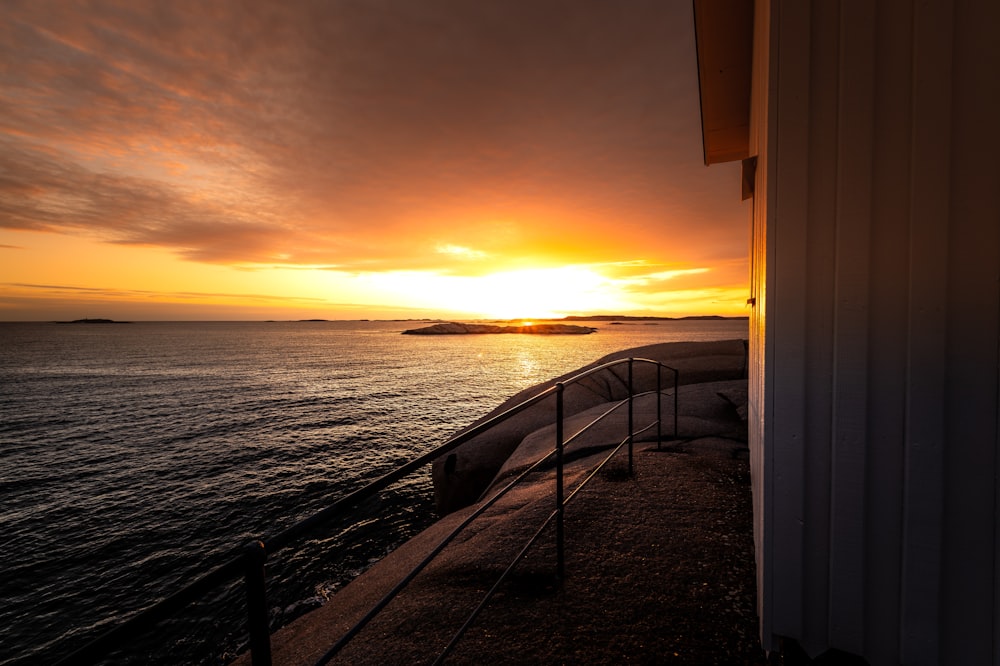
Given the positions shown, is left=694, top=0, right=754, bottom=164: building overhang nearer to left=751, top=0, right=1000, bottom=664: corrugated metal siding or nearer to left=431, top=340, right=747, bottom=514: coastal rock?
left=751, top=0, right=1000, bottom=664: corrugated metal siding

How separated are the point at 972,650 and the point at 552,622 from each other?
75.8 inches

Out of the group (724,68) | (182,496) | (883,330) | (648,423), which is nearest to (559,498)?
(883,330)

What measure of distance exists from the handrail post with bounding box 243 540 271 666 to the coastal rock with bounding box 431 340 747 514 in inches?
284

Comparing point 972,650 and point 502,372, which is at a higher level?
point 972,650

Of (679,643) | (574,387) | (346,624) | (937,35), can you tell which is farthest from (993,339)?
(574,387)

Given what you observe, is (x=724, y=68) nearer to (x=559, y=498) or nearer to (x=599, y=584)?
(x=559, y=498)

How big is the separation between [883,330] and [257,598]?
2551 mm

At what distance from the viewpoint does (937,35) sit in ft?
6.15

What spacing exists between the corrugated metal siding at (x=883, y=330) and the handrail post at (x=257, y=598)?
2220mm

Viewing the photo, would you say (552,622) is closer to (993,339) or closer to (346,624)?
(346,624)

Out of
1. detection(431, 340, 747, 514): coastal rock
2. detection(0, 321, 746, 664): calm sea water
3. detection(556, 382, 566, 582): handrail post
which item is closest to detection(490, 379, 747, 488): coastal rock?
detection(431, 340, 747, 514): coastal rock

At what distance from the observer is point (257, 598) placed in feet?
3.83

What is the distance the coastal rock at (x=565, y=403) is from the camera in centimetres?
875

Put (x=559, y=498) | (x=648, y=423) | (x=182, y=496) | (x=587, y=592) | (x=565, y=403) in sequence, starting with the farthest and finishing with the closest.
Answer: (x=182, y=496), (x=565, y=403), (x=648, y=423), (x=559, y=498), (x=587, y=592)
